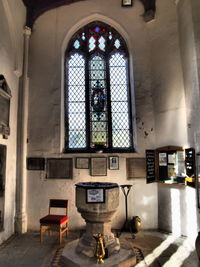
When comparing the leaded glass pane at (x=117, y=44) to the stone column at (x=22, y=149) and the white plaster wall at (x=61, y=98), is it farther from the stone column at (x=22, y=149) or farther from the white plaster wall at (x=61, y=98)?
the stone column at (x=22, y=149)

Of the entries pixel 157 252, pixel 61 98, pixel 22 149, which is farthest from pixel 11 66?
pixel 157 252

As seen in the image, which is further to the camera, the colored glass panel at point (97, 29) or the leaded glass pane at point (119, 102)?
the colored glass panel at point (97, 29)

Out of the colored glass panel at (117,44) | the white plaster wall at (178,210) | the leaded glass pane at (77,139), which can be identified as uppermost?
the colored glass panel at (117,44)

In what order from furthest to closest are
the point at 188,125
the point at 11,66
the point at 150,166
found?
1. the point at 150,166
2. the point at 11,66
3. the point at 188,125

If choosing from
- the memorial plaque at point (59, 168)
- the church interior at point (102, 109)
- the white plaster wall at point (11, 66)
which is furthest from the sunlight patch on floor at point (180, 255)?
the white plaster wall at point (11, 66)

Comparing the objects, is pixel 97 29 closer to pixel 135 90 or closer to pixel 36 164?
pixel 135 90

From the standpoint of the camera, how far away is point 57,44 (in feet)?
16.9

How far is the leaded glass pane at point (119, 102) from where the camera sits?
16.3 ft

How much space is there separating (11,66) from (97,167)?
2.82 m

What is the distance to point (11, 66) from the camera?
173 inches

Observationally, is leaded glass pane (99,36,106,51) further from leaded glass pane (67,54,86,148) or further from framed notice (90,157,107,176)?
framed notice (90,157,107,176)

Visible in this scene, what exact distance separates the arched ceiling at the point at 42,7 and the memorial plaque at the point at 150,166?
10.5 ft

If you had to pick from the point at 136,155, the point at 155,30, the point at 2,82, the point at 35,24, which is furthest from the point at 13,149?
the point at 155,30

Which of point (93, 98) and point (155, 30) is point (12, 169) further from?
point (155, 30)
